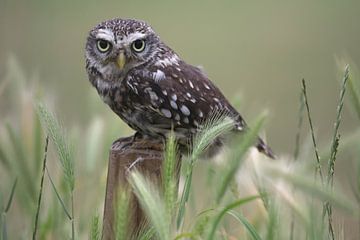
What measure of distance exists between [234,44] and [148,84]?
8.51 meters

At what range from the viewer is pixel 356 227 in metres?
3.58

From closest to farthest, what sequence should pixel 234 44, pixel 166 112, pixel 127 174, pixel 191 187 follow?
pixel 127 174
pixel 191 187
pixel 166 112
pixel 234 44

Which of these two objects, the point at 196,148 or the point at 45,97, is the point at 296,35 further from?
the point at 196,148

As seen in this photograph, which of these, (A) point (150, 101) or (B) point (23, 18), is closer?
(A) point (150, 101)

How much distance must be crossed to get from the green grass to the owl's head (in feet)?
0.95

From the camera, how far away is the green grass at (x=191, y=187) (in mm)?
2990

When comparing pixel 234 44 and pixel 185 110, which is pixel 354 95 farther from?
pixel 234 44

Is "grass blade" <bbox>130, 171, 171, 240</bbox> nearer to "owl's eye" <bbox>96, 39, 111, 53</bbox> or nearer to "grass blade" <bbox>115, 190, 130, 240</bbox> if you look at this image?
"grass blade" <bbox>115, 190, 130, 240</bbox>

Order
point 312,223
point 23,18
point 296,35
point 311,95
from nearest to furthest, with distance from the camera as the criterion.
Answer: point 312,223 < point 311,95 < point 23,18 < point 296,35

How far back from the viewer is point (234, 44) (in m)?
12.7

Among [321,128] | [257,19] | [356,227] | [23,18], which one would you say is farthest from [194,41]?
[356,227]

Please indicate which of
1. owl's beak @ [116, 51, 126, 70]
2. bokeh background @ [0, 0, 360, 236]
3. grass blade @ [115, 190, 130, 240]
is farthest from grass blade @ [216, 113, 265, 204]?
bokeh background @ [0, 0, 360, 236]

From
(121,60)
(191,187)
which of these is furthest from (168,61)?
(191,187)

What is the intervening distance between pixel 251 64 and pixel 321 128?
333 centimetres
